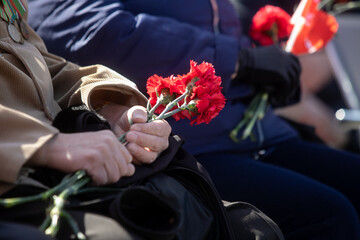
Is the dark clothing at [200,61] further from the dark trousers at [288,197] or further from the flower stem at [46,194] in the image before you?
the flower stem at [46,194]

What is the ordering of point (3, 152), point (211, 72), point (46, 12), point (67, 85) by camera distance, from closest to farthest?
1. point (3, 152)
2. point (211, 72)
3. point (67, 85)
4. point (46, 12)

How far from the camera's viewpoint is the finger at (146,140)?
94 centimetres

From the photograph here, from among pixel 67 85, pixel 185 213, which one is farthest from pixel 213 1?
pixel 185 213

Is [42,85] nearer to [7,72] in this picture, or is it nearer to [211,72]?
[7,72]

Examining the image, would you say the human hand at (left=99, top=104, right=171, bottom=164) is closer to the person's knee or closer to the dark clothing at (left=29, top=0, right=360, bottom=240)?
the dark clothing at (left=29, top=0, right=360, bottom=240)

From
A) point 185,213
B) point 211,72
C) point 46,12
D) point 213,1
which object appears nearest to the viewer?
point 185,213

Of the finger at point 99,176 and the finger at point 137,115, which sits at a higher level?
the finger at point 137,115

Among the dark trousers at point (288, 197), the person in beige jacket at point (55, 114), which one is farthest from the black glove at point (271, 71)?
the person in beige jacket at point (55, 114)

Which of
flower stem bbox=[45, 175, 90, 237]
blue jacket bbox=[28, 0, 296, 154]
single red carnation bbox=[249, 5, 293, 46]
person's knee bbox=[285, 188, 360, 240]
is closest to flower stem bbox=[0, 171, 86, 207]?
flower stem bbox=[45, 175, 90, 237]

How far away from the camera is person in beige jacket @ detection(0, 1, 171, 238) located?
0.82 m

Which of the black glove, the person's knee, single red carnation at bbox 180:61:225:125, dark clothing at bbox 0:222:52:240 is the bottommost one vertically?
the person's knee

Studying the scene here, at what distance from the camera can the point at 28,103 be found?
100 centimetres

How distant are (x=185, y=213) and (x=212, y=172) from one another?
0.58m

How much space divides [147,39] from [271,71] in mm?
569
